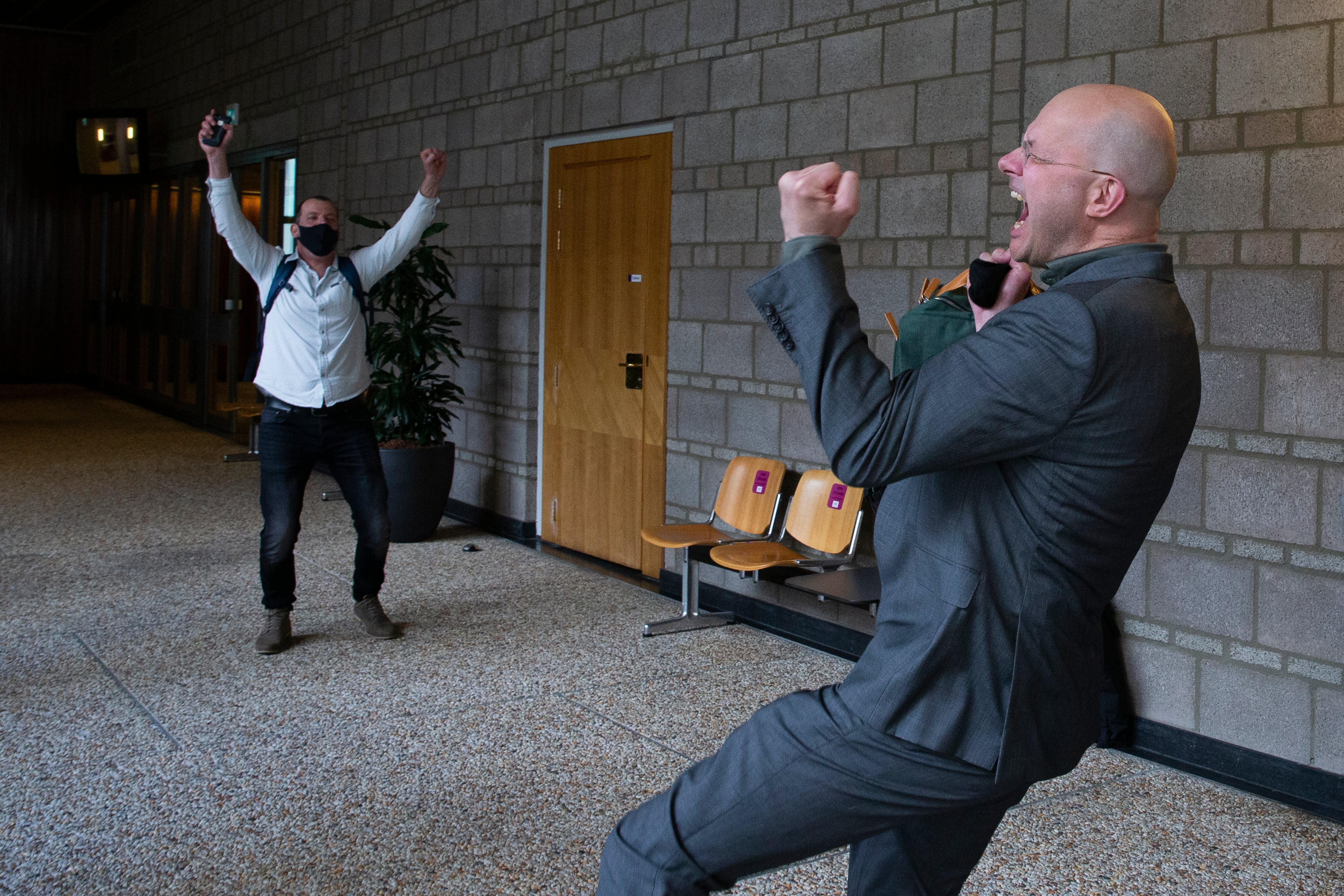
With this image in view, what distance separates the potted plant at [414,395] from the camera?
256 inches

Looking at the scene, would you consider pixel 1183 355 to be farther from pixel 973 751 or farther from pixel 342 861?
pixel 342 861

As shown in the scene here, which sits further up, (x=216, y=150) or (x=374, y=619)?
(x=216, y=150)

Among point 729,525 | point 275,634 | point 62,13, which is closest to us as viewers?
point 275,634

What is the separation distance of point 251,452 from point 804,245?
8909mm

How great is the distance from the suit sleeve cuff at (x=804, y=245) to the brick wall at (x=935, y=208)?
260 centimetres

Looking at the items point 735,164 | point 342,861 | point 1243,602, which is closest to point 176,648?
point 342,861

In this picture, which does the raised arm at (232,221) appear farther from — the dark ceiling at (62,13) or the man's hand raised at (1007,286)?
the dark ceiling at (62,13)

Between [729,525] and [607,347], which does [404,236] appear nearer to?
[607,347]

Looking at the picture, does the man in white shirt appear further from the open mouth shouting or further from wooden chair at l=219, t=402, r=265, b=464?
wooden chair at l=219, t=402, r=265, b=464

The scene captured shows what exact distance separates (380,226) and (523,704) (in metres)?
3.78

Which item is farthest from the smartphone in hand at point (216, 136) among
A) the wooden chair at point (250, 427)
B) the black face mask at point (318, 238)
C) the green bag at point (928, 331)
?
the wooden chair at point (250, 427)

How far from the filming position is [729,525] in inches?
204

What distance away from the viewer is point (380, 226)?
683 centimetres

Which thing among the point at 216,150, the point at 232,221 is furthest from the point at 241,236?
the point at 216,150
